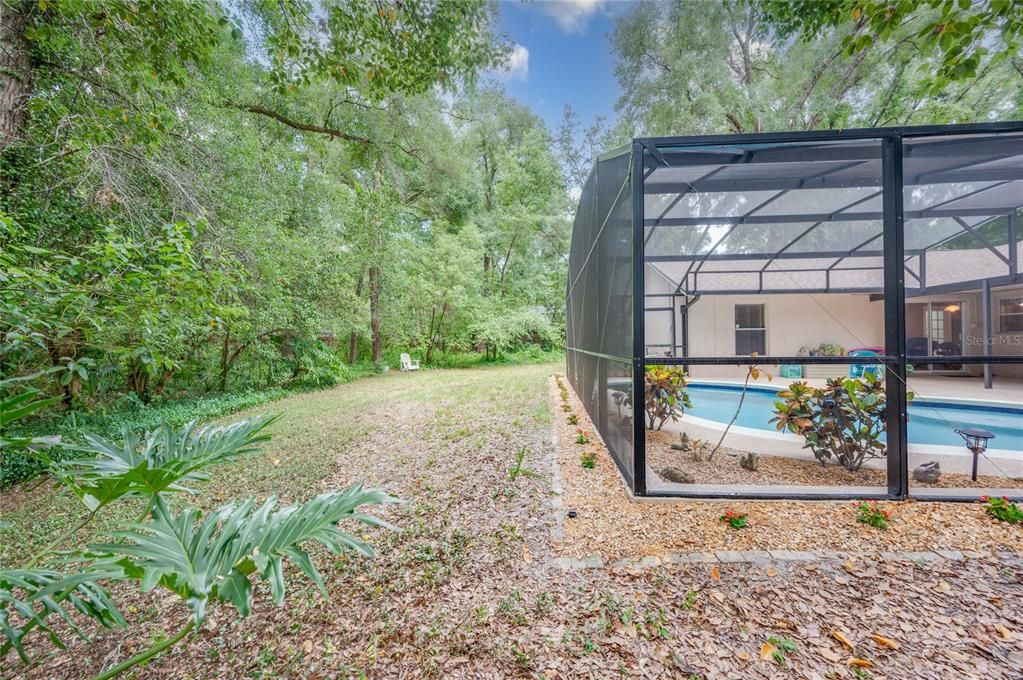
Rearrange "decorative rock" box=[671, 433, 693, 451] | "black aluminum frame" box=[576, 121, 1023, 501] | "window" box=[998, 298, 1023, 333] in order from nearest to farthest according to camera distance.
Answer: "black aluminum frame" box=[576, 121, 1023, 501] < "window" box=[998, 298, 1023, 333] < "decorative rock" box=[671, 433, 693, 451]

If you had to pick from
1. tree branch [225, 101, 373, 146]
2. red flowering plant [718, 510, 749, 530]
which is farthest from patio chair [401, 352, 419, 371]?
red flowering plant [718, 510, 749, 530]

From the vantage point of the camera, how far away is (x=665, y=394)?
4188 millimetres

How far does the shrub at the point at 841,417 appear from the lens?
116 inches

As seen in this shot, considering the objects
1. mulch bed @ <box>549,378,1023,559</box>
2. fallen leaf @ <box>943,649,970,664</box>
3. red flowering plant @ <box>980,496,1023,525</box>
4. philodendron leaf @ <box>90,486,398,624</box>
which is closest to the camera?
philodendron leaf @ <box>90,486,398,624</box>

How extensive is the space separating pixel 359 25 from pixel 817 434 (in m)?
5.36

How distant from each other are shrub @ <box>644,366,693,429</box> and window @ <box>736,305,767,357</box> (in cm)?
486

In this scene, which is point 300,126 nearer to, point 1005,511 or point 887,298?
point 887,298

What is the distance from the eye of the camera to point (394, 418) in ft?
18.8

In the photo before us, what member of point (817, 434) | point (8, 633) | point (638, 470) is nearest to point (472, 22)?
point (638, 470)

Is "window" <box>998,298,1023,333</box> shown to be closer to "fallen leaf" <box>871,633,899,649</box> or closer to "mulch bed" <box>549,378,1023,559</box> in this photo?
"mulch bed" <box>549,378,1023,559</box>

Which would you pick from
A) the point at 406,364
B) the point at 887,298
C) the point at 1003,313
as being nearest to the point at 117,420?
the point at 406,364

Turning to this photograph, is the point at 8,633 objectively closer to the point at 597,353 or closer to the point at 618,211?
the point at 618,211

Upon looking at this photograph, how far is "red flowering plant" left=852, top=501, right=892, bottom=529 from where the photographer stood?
7.64ft

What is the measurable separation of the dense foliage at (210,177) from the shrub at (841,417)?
438 cm
